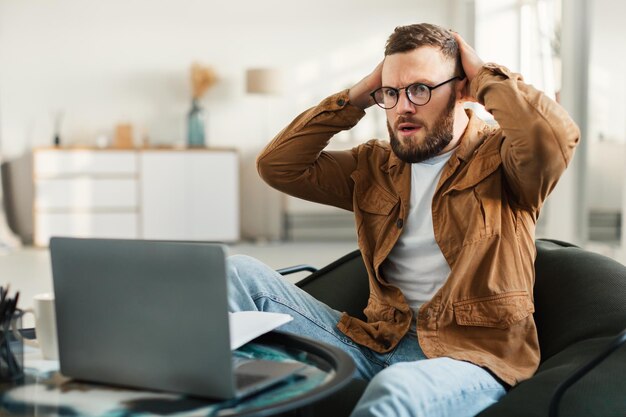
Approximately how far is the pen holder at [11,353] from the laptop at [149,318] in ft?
0.37

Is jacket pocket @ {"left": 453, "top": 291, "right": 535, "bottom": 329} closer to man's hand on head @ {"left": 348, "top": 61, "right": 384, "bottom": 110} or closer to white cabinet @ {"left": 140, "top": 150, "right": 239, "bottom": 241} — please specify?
man's hand on head @ {"left": 348, "top": 61, "right": 384, "bottom": 110}

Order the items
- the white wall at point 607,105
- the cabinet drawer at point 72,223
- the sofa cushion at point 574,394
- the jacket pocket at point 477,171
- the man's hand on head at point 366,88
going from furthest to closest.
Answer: the cabinet drawer at point 72,223, the white wall at point 607,105, the man's hand on head at point 366,88, the jacket pocket at point 477,171, the sofa cushion at point 574,394

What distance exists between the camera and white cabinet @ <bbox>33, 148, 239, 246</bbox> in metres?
8.00

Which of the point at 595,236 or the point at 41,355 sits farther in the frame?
the point at 595,236

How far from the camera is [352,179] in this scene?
2320mm

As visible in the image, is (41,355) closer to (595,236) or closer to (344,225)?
(595,236)

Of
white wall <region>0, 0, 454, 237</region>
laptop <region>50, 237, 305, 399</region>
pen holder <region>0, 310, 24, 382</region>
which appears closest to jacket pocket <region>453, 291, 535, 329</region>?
laptop <region>50, 237, 305, 399</region>

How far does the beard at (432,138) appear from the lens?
208 cm

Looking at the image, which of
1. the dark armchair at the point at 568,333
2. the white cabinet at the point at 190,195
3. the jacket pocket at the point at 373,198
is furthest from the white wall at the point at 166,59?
the jacket pocket at the point at 373,198

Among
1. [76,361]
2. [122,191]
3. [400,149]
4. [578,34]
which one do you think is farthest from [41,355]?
[122,191]

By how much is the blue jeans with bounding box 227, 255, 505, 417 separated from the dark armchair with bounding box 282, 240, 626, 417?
0.23ft

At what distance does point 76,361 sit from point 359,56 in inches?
302

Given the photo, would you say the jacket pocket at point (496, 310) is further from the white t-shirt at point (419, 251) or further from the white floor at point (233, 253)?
the white floor at point (233, 253)

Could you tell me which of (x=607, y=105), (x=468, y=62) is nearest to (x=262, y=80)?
(x=607, y=105)
